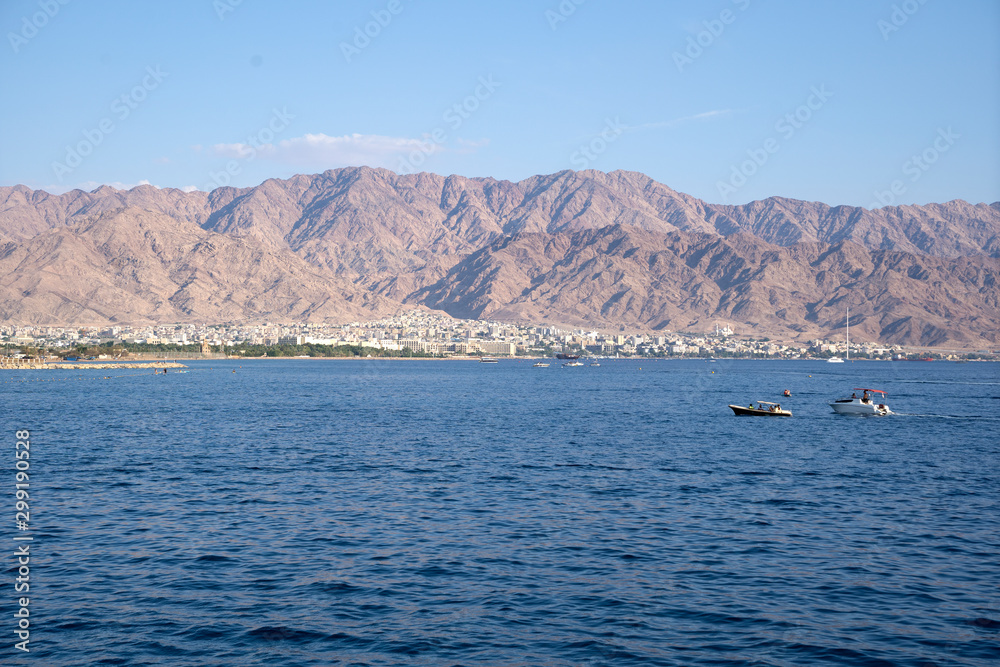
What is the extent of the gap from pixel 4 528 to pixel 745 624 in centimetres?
3145

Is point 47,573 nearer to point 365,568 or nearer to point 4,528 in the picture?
point 4,528

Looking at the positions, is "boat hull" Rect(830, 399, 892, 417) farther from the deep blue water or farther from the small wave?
the small wave

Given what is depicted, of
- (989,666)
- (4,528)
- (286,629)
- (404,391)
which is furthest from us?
(404,391)

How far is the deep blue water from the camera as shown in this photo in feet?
81.5

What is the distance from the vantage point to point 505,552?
34.8m

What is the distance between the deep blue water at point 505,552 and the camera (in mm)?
24844

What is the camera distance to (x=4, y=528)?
124 ft

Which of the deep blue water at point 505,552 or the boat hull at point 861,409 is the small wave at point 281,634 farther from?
the boat hull at point 861,409

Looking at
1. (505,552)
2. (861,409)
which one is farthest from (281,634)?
(861,409)

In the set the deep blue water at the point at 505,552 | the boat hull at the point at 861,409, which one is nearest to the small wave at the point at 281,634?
the deep blue water at the point at 505,552

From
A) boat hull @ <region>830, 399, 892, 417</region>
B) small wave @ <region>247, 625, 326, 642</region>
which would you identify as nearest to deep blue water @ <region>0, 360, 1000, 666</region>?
small wave @ <region>247, 625, 326, 642</region>

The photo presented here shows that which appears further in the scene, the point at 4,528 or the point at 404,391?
the point at 404,391

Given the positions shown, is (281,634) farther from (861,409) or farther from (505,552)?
(861,409)

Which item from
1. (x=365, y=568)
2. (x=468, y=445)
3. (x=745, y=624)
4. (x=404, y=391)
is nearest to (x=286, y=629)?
(x=365, y=568)
